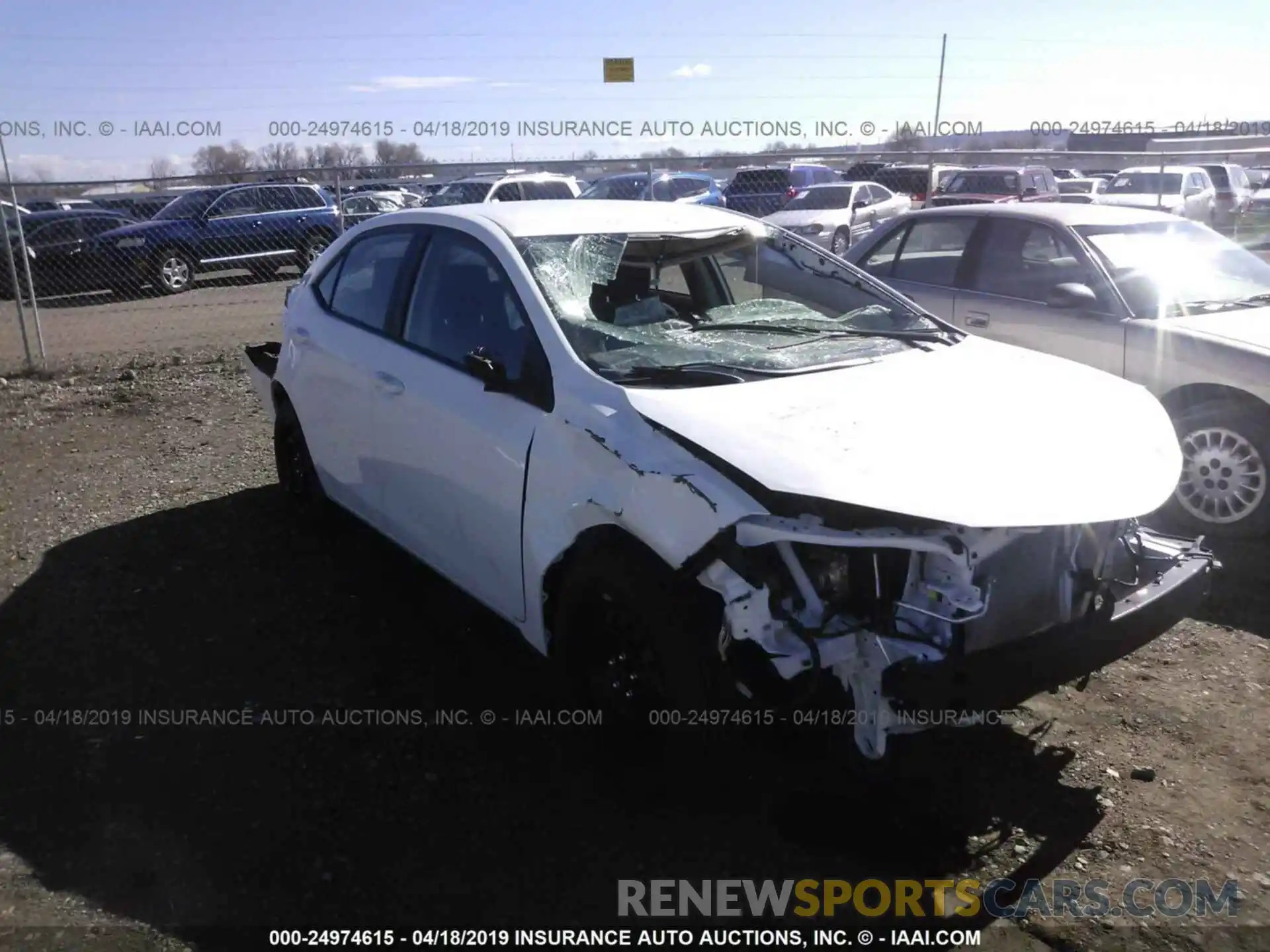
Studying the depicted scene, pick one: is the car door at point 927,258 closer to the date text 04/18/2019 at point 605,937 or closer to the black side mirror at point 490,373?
the black side mirror at point 490,373

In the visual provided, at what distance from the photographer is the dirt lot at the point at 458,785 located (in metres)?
2.92

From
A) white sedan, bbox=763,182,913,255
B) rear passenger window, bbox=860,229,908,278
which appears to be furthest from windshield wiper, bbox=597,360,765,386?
white sedan, bbox=763,182,913,255

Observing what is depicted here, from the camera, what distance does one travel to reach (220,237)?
16562 mm

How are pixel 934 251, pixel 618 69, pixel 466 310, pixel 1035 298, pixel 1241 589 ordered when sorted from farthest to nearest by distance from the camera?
pixel 618 69 < pixel 934 251 < pixel 1035 298 < pixel 1241 589 < pixel 466 310

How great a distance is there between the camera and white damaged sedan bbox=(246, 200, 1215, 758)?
2.79m

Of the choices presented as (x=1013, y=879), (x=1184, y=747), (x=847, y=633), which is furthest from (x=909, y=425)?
(x=1184, y=747)

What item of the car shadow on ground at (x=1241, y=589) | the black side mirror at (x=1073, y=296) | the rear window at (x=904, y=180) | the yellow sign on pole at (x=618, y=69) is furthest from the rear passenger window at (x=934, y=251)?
the rear window at (x=904, y=180)

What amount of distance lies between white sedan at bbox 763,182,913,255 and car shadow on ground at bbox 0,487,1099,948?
1484cm

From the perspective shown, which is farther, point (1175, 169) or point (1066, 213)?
point (1175, 169)

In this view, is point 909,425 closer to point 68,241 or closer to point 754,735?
point 754,735

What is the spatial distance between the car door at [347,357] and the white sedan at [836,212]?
13545 millimetres

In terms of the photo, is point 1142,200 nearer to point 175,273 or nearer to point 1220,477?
point 1220,477

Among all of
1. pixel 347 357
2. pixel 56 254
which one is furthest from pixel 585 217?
pixel 56 254

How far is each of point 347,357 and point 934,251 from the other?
14.0 ft
